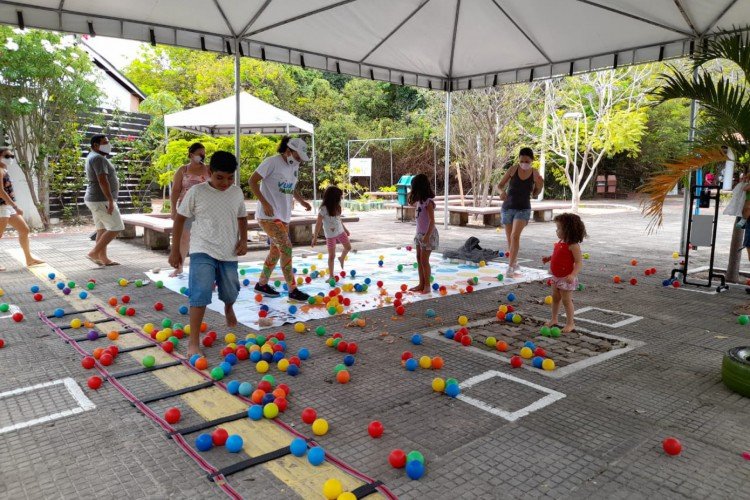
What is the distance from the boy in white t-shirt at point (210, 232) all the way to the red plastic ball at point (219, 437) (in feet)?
5.10

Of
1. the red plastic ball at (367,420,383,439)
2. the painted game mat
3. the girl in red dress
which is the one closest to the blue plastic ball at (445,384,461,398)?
the red plastic ball at (367,420,383,439)

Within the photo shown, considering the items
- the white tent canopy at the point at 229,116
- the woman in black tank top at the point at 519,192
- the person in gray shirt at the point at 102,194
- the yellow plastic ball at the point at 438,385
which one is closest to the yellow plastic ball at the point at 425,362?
the yellow plastic ball at the point at 438,385

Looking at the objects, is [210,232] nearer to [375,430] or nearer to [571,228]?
[375,430]

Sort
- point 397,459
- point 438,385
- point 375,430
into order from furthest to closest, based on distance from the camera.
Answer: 1. point 438,385
2. point 375,430
3. point 397,459

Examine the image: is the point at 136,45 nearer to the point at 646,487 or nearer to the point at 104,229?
the point at 104,229

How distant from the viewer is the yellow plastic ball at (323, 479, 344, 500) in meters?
2.50

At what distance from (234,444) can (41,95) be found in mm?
13379

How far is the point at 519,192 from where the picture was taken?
7863 mm

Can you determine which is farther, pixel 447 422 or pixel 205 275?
pixel 205 275

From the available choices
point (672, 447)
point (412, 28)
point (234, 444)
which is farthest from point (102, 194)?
point (672, 447)

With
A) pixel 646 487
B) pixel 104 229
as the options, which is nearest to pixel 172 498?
pixel 646 487

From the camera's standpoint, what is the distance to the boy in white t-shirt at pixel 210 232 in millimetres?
4395

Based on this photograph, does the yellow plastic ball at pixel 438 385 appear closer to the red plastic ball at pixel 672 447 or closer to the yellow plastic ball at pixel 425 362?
the yellow plastic ball at pixel 425 362

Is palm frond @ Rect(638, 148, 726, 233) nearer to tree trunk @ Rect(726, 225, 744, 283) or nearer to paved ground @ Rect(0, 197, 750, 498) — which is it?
paved ground @ Rect(0, 197, 750, 498)
